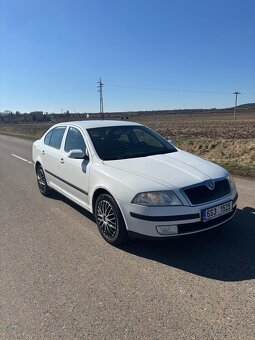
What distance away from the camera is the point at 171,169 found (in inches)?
174

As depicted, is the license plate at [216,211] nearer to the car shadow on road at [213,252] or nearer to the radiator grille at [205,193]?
the radiator grille at [205,193]

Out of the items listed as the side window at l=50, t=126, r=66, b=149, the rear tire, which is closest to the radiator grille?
the side window at l=50, t=126, r=66, b=149

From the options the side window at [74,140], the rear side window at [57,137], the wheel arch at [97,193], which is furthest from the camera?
the rear side window at [57,137]

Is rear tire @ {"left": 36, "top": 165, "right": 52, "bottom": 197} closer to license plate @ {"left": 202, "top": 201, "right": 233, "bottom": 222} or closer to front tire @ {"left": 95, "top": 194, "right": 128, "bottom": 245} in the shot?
front tire @ {"left": 95, "top": 194, "right": 128, "bottom": 245}

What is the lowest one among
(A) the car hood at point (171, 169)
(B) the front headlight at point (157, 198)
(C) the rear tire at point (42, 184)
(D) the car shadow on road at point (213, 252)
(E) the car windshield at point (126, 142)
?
(D) the car shadow on road at point (213, 252)

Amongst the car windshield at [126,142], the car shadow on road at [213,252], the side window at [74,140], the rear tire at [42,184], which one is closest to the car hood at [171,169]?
the car windshield at [126,142]

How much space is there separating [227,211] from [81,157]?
86.3 inches

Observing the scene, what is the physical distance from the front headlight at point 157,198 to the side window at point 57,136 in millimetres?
2804

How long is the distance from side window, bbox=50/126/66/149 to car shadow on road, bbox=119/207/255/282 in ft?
8.72

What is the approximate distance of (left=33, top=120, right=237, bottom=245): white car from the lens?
3932 mm

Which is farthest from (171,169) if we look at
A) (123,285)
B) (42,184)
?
(42,184)

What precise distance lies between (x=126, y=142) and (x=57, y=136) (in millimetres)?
1726

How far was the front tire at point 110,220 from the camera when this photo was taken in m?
4.31

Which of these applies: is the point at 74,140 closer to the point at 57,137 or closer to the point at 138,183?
the point at 57,137
